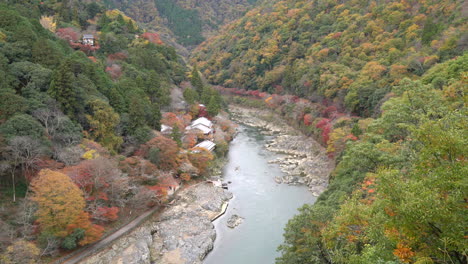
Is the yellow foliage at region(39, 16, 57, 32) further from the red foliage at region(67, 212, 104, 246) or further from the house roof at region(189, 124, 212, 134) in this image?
the red foliage at region(67, 212, 104, 246)

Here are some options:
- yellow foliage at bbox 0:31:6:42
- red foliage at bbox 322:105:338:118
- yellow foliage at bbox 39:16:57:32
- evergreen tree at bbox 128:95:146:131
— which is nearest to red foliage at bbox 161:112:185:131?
evergreen tree at bbox 128:95:146:131

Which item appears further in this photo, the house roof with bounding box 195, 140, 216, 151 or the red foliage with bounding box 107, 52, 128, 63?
the red foliage with bounding box 107, 52, 128, 63

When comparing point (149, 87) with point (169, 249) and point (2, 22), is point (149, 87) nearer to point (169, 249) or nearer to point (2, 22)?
point (2, 22)

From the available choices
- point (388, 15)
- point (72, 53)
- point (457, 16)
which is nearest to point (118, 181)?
point (72, 53)

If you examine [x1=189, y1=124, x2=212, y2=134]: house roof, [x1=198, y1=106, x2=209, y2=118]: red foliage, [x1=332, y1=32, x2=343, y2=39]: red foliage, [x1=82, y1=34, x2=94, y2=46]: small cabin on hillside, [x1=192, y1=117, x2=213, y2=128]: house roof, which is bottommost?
[x1=198, y1=106, x2=209, y2=118]: red foliage

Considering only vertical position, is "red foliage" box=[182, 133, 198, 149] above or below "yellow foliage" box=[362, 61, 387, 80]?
below

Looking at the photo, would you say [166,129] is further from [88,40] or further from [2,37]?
[88,40]

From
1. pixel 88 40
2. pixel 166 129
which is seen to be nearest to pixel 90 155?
pixel 166 129

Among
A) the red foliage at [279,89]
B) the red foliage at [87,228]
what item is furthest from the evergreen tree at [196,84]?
the red foliage at [87,228]

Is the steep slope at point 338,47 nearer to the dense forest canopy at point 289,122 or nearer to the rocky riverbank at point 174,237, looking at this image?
the dense forest canopy at point 289,122
